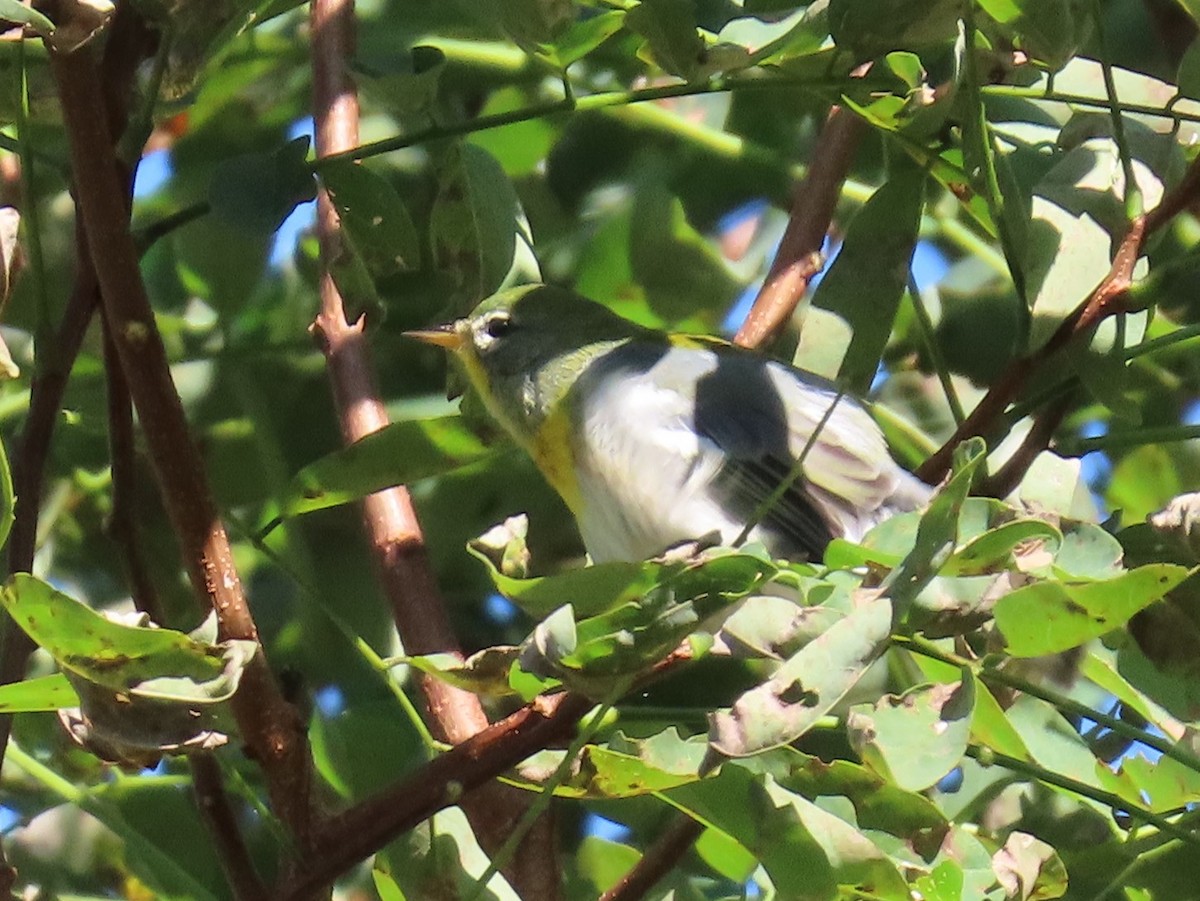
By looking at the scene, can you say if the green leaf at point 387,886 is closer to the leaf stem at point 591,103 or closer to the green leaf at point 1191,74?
the leaf stem at point 591,103

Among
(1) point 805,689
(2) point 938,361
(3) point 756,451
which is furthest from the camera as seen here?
(3) point 756,451

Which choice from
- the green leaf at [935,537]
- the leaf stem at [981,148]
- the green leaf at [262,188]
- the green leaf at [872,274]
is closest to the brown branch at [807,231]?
the green leaf at [872,274]

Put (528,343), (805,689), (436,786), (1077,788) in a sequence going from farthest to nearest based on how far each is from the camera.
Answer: (528,343) → (1077,788) → (436,786) → (805,689)

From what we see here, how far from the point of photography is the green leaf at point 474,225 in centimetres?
140

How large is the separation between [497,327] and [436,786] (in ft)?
3.75

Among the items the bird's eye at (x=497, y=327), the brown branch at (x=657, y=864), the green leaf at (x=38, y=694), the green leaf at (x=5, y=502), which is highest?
the green leaf at (x=5, y=502)

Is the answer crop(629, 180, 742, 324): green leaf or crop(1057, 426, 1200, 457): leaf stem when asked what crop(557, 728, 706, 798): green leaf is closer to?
crop(1057, 426, 1200, 457): leaf stem

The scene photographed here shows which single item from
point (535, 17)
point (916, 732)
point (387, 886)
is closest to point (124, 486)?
point (387, 886)

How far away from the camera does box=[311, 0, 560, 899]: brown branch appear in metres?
1.39

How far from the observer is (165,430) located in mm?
957

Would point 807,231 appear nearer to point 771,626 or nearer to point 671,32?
point 671,32

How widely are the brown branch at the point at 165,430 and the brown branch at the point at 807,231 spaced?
2.43 ft

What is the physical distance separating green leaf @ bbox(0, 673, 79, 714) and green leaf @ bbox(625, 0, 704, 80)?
537 millimetres

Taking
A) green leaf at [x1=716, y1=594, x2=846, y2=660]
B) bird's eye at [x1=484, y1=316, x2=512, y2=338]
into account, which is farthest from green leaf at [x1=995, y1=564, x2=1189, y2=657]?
bird's eye at [x1=484, y1=316, x2=512, y2=338]
